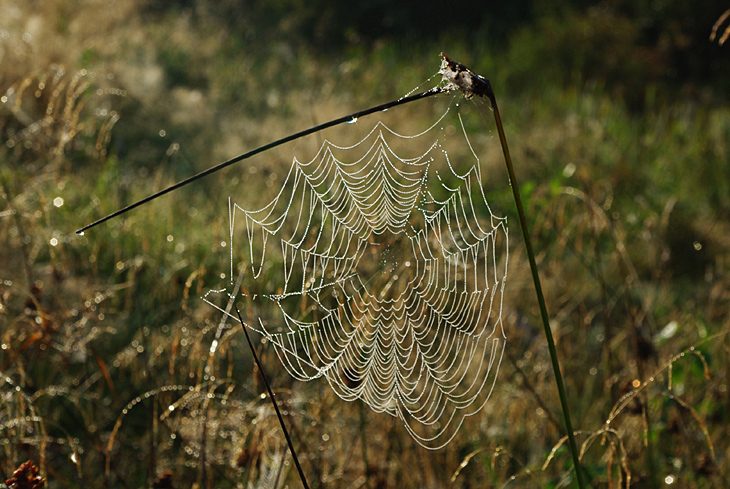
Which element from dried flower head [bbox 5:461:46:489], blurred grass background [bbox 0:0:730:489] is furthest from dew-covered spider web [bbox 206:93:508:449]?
dried flower head [bbox 5:461:46:489]

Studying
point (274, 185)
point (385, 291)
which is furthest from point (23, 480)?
point (274, 185)

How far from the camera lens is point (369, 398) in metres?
1.86

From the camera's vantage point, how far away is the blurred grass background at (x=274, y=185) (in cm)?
190

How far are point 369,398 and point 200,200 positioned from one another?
2.65 meters

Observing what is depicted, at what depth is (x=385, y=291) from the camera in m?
1.88

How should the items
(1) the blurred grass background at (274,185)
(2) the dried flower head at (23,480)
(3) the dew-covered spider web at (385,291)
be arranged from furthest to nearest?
1. (1) the blurred grass background at (274,185)
2. (3) the dew-covered spider web at (385,291)
3. (2) the dried flower head at (23,480)

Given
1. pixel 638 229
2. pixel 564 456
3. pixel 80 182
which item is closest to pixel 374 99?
pixel 638 229

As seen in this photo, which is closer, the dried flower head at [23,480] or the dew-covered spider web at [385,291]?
the dried flower head at [23,480]

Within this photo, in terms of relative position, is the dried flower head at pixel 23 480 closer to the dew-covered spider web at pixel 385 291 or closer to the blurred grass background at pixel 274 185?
the blurred grass background at pixel 274 185

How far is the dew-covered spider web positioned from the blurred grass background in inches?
5.0

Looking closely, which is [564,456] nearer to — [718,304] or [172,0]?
[718,304]

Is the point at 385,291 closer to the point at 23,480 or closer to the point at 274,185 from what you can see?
the point at 23,480

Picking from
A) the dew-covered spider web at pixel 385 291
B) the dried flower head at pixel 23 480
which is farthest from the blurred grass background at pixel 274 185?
the dried flower head at pixel 23 480

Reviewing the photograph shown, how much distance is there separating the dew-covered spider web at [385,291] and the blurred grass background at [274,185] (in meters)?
0.13
